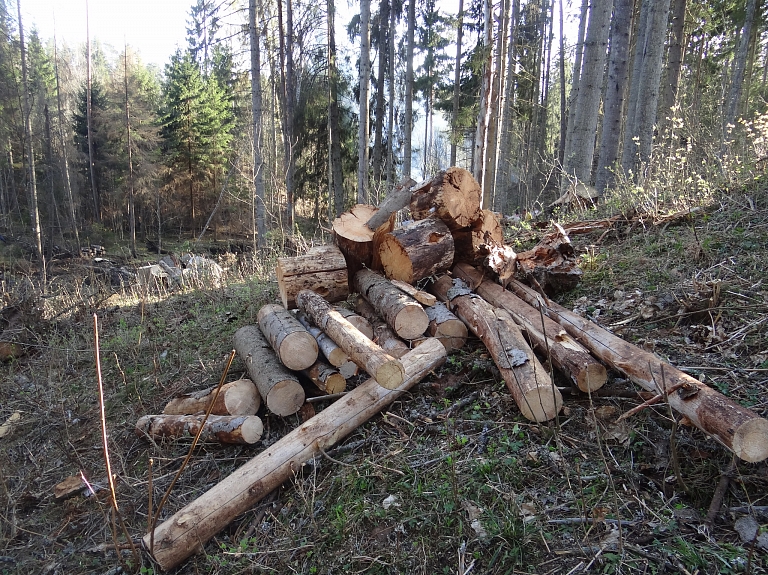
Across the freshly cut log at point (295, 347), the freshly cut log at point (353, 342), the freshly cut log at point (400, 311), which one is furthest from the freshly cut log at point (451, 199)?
the freshly cut log at point (295, 347)

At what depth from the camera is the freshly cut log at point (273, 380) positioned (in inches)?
129

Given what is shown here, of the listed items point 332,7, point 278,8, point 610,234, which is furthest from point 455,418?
point 332,7

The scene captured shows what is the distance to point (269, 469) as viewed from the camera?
2697 mm

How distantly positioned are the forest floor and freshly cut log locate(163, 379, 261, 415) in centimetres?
22

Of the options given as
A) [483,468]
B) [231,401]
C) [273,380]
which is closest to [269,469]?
[273,380]

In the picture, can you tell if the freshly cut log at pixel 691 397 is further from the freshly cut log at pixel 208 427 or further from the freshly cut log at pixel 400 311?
the freshly cut log at pixel 208 427

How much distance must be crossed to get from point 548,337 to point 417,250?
1482 mm

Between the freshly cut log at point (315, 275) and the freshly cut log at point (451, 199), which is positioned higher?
the freshly cut log at point (451, 199)

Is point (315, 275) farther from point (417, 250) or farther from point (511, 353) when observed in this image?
point (511, 353)

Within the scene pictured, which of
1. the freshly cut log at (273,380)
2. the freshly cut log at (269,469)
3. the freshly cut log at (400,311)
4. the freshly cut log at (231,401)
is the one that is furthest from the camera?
the freshly cut log at (400,311)

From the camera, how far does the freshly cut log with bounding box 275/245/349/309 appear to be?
436cm

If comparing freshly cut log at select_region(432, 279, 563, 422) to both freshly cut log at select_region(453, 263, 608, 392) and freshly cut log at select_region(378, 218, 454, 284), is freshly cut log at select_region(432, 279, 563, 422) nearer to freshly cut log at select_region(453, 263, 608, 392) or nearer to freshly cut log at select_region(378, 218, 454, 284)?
freshly cut log at select_region(453, 263, 608, 392)

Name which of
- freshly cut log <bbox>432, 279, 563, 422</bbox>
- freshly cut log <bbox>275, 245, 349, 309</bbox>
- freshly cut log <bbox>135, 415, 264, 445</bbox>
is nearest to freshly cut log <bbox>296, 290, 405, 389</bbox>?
freshly cut log <bbox>275, 245, 349, 309</bbox>

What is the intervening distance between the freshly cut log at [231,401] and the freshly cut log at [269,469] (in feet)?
2.10
